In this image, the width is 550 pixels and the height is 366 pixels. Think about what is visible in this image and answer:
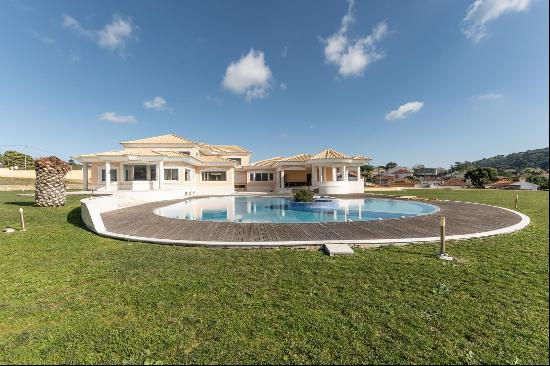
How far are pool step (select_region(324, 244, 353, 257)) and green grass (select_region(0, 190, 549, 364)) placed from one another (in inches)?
11.1

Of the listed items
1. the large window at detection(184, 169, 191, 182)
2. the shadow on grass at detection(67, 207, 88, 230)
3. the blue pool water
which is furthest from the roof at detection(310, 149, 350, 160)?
the shadow on grass at detection(67, 207, 88, 230)

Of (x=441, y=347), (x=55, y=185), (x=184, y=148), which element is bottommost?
(x=441, y=347)

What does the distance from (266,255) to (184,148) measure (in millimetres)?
30647

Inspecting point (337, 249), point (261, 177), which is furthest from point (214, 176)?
point (337, 249)

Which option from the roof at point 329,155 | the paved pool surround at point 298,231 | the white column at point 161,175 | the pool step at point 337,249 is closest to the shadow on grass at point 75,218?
the paved pool surround at point 298,231

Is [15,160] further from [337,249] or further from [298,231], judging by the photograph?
[337,249]

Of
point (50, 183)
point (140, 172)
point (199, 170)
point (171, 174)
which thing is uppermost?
point (199, 170)

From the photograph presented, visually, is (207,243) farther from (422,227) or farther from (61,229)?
(422,227)

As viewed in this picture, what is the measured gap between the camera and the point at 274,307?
13.4ft

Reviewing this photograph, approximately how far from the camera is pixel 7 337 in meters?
3.37

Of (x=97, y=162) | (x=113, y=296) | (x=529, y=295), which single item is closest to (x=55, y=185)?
(x=97, y=162)

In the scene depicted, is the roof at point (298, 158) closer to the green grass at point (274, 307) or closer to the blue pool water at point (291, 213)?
the blue pool water at point (291, 213)

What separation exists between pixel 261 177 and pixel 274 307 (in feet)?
112

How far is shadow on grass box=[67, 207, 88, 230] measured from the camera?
10587 mm
